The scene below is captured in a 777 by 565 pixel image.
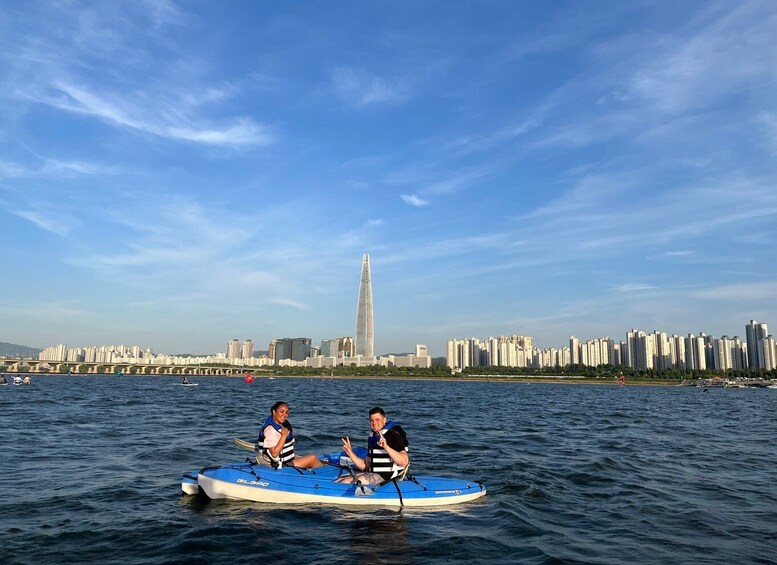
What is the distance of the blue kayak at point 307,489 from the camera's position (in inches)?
461

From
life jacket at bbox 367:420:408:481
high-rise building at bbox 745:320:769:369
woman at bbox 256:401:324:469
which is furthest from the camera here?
high-rise building at bbox 745:320:769:369

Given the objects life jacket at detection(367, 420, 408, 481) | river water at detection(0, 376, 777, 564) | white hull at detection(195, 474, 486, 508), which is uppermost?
life jacket at detection(367, 420, 408, 481)

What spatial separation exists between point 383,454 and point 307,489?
1841mm

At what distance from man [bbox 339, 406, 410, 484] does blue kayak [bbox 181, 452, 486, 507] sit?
0.64 feet

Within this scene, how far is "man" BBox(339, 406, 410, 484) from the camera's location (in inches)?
462

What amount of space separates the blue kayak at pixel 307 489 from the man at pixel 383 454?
0.64 ft

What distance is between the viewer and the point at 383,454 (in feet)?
39.5

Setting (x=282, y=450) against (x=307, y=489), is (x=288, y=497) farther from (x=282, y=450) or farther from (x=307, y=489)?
(x=282, y=450)

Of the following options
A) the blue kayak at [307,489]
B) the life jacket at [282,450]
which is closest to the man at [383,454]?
the blue kayak at [307,489]

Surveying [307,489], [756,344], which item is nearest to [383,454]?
[307,489]

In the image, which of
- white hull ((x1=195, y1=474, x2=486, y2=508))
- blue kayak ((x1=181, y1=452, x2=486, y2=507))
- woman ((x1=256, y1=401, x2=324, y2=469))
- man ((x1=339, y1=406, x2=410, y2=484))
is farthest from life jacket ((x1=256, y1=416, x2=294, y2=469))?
man ((x1=339, y1=406, x2=410, y2=484))

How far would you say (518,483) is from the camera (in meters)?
15.0

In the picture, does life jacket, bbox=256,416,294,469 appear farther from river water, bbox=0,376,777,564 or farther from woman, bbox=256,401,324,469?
river water, bbox=0,376,777,564

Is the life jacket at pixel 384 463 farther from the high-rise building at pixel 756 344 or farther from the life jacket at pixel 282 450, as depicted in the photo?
the high-rise building at pixel 756 344
